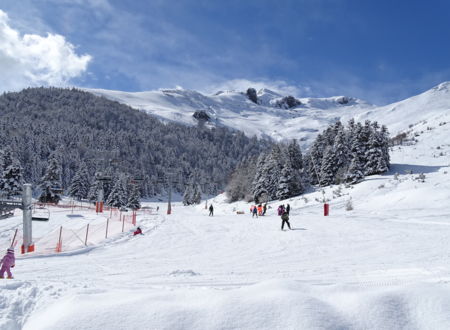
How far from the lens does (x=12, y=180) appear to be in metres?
48.7

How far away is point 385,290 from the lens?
4.73m

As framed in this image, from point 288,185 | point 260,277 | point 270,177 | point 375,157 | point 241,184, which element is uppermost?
point 375,157

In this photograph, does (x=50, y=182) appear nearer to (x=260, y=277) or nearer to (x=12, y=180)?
(x=12, y=180)

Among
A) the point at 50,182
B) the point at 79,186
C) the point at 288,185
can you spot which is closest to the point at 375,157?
the point at 288,185

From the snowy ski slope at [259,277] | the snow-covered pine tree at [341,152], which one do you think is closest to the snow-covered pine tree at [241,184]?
the snow-covered pine tree at [341,152]

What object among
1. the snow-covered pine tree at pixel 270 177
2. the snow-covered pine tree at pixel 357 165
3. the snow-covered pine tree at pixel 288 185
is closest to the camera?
the snow-covered pine tree at pixel 357 165

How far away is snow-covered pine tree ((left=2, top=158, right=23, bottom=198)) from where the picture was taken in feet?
157

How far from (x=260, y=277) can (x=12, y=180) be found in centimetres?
5155

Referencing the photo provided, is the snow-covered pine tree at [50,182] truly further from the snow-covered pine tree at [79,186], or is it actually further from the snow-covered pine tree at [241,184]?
the snow-covered pine tree at [241,184]

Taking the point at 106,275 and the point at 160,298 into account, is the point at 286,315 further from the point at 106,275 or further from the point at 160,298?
the point at 106,275

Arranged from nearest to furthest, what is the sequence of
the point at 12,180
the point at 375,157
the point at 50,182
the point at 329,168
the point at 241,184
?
1. the point at 375,157
2. the point at 12,180
3. the point at 329,168
4. the point at 50,182
5. the point at 241,184

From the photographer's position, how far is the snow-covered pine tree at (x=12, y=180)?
4797 centimetres

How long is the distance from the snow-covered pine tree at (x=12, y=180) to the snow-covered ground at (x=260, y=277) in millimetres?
35682

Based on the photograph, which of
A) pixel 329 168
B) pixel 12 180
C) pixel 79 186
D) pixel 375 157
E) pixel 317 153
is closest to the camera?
pixel 375 157
